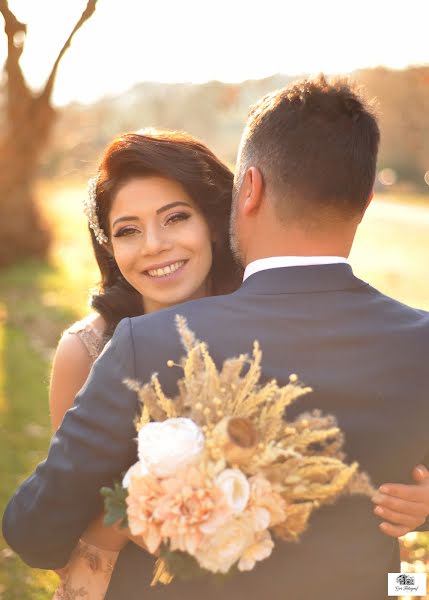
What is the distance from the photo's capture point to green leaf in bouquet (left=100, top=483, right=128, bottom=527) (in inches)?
81.7

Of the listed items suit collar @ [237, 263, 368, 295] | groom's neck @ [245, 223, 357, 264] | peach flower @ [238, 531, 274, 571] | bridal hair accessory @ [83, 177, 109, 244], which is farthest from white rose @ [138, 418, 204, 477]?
bridal hair accessory @ [83, 177, 109, 244]

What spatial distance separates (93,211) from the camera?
12.0 feet

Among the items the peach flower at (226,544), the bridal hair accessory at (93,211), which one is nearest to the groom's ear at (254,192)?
the peach flower at (226,544)

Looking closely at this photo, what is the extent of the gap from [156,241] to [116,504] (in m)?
1.55

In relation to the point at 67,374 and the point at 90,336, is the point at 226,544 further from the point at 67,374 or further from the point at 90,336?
the point at 90,336

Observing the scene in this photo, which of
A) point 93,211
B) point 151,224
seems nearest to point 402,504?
point 151,224

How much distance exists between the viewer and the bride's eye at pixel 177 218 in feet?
11.4

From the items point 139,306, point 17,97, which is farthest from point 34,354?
point 139,306

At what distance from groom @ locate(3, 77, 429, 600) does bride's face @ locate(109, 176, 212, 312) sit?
1.11 metres

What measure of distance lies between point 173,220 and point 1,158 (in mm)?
14355

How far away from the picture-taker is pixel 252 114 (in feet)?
8.07

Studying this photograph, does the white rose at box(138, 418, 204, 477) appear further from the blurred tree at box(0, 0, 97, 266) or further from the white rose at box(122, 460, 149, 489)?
the blurred tree at box(0, 0, 97, 266)

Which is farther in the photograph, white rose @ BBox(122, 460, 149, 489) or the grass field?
the grass field

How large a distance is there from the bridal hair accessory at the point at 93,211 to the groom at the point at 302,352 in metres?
1.46
